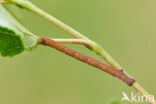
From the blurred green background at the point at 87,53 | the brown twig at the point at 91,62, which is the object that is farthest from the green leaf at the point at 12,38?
the blurred green background at the point at 87,53

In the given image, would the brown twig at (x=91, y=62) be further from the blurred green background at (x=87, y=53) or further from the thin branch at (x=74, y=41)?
the blurred green background at (x=87, y=53)

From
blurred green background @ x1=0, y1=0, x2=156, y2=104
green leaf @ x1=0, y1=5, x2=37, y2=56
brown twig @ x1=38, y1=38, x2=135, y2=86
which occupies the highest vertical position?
blurred green background @ x1=0, y1=0, x2=156, y2=104

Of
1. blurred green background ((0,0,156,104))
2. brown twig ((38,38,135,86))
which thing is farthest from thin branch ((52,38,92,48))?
blurred green background ((0,0,156,104))

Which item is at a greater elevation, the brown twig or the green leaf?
the green leaf

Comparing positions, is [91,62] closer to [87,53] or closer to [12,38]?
[12,38]

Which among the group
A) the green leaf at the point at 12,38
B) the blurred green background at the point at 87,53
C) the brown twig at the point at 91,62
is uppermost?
the blurred green background at the point at 87,53

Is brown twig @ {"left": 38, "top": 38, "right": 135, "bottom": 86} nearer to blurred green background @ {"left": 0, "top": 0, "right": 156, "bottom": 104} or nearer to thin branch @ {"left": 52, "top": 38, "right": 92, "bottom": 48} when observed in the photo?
thin branch @ {"left": 52, "top": 38, "right": 92, "bottom": 48}
